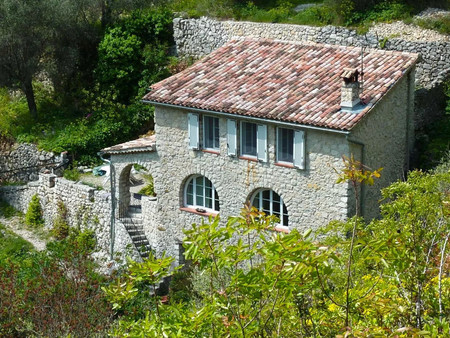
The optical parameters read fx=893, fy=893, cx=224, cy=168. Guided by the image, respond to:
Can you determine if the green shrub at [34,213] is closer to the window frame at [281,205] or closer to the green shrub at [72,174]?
the green shrub at [72,174]

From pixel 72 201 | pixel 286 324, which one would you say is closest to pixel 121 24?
pixel 72 201

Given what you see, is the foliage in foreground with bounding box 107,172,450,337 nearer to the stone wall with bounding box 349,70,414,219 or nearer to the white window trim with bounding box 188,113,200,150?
the stone wall with bounding box 349,70,414,219

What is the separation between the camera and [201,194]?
27562 mm

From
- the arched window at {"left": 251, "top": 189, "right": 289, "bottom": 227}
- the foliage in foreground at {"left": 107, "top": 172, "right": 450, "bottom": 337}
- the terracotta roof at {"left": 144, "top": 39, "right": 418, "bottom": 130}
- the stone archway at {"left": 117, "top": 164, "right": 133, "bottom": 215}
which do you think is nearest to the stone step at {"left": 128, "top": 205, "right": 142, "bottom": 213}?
the stone archway at {"left": 117, "top": 164, "right": 133, "bottom": 215}

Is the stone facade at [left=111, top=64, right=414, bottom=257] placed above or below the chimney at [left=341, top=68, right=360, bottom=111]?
below

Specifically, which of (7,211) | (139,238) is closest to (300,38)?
(139,238)

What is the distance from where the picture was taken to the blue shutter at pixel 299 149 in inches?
964

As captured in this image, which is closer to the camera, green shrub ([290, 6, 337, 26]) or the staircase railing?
the staircase railing

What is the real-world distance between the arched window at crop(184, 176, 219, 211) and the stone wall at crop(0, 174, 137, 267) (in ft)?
8.94

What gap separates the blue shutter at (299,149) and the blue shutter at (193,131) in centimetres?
348

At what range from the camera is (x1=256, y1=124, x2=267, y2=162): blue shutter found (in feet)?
82.9

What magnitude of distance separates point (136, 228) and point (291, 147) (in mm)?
7066

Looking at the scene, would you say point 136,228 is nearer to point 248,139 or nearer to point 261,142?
point 248,139

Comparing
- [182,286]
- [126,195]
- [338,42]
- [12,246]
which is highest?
[338,42]
